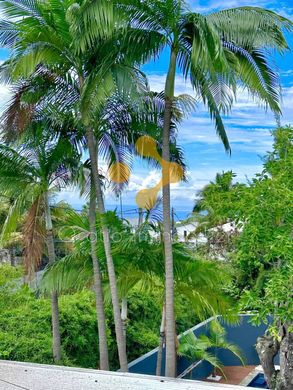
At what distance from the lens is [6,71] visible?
7301 millimetres

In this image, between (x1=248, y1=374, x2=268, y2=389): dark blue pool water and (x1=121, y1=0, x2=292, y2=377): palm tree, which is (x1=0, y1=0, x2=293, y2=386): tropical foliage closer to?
(x1=121, y1=0, x2=292, y2=377): palm tree

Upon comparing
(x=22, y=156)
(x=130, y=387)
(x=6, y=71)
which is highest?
(x=6, y=71)

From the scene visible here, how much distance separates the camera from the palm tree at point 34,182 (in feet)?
27.0

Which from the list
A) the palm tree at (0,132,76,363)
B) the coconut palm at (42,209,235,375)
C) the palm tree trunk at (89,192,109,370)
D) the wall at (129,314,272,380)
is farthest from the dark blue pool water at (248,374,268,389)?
the palm tree at (0,132,76,363)

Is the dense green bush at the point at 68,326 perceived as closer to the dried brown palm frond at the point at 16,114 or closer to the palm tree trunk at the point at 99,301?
the palm tree trunk at the point at 99,301

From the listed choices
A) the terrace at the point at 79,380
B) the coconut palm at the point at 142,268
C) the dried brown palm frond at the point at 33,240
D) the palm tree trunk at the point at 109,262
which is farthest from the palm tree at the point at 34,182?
the terrace at the point at 79,380

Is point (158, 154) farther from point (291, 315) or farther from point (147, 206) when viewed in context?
point (291, 315)

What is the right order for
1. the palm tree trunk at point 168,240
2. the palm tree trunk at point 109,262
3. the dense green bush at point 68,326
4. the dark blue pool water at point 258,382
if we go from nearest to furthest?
the palm tree trunk at point 168,240 < the palm tree trunk at point 109,262 < the dense green bush at point 68,326 < the dark blue pool water at point 258,382

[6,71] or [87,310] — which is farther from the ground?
[6,71]

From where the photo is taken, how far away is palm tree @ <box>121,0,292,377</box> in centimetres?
589

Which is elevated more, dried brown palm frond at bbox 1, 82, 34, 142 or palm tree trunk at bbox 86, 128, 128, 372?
dried brown palm frond at bbox 1, 82, 34, 142

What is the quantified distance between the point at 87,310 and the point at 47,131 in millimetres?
3862

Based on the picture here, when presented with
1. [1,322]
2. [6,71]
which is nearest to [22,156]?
[6,71]

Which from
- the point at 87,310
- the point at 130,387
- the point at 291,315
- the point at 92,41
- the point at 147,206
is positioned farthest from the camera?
the point at 87,310
